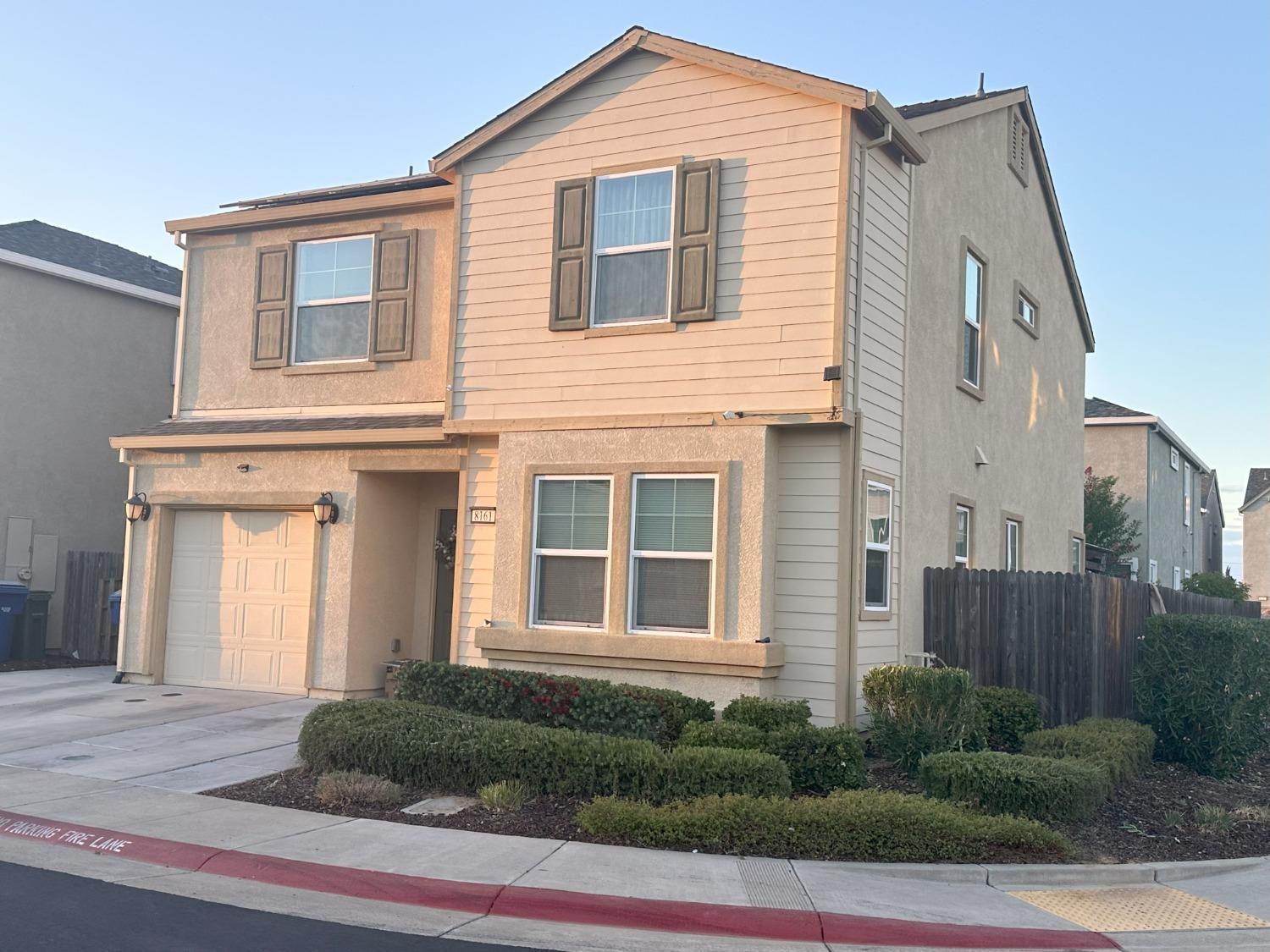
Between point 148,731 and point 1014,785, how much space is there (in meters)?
8.32

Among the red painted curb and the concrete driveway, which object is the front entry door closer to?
the concrete driveway

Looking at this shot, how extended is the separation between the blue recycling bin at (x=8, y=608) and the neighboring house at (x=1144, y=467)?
970 inches

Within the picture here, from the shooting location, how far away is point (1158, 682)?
12023 millimetres

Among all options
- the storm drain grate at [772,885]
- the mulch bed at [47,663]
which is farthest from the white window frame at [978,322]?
the mulch bed at [47,663]

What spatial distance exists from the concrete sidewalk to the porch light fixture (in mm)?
5895

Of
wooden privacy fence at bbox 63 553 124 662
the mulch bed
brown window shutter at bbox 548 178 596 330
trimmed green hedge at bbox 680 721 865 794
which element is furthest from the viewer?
wooden privacy fence at bbox 63 553 124 662

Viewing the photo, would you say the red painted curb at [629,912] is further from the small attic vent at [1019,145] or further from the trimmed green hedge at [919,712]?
Result: the small attic vent at [1019,145]

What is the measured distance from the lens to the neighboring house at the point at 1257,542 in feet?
143

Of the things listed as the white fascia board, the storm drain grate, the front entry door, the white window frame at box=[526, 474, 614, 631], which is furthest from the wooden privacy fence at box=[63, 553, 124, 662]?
the storm drain grate

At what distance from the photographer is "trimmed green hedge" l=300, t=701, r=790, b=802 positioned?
884 centimetres

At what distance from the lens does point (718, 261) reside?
11852mm

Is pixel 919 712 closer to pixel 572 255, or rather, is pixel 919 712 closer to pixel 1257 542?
pixel 572 255

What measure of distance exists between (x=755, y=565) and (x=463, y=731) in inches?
130

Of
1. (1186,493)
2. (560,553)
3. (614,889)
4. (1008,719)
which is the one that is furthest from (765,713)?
(1186,493)
